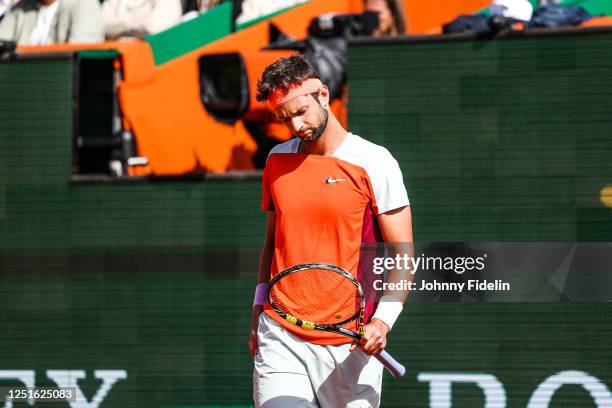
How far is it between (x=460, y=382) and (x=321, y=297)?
8.04ft

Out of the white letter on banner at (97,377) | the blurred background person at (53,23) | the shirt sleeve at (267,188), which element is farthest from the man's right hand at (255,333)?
the blurred background person at (53,23)

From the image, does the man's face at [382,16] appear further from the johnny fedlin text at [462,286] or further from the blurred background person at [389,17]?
the johnny fedlin text at [462,286]

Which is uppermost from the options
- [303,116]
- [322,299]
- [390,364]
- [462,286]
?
[303,116]

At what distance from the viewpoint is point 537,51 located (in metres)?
7.03

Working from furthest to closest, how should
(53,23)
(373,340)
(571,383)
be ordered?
(53,23), (571,383), (373,340)

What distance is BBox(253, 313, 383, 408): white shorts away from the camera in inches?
188

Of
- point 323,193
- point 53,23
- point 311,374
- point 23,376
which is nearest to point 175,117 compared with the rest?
point 53,23

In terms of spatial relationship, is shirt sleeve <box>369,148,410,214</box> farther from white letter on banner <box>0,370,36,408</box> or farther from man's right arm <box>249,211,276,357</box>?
white letter on banner <box>0,370,36,408</box>

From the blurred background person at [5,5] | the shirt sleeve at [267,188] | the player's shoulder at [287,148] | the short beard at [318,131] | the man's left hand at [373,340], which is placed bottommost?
the man's left hand at [373,340]

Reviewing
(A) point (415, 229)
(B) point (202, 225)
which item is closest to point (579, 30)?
(A) point (415, 229)

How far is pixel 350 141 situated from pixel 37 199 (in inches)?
122

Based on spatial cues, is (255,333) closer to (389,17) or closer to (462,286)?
(462,286)

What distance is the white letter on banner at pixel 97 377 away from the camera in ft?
23.9

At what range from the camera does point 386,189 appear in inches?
192
